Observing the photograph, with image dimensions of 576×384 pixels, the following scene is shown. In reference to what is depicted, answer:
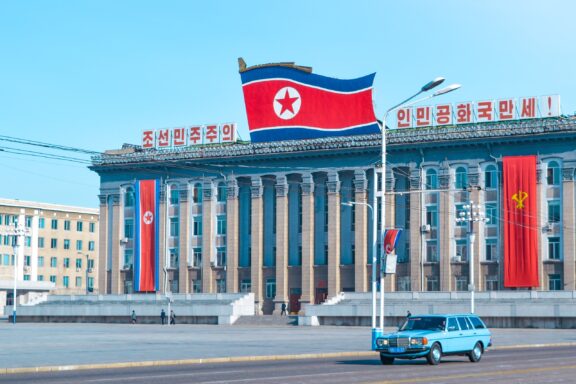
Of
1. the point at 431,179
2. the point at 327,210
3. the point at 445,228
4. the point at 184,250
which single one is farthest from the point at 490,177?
the point at 184,250

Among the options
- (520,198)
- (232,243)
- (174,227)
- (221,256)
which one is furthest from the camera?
(174,227)

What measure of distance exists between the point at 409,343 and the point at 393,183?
69.9 metres

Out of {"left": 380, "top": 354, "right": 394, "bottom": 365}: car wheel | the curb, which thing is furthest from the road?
the curb

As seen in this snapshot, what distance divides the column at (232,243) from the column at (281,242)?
5.20 metres

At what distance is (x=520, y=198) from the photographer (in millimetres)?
96688

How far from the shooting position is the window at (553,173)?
320 ft

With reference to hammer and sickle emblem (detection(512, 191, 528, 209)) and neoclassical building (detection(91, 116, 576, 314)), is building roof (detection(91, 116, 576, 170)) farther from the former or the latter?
hammer and sickle emblem (detection(512, 191, 528, 209))

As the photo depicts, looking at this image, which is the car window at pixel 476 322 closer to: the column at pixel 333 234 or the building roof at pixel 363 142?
the building roof at pixel 363 142

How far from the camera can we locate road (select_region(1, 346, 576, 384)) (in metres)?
→ 29.3

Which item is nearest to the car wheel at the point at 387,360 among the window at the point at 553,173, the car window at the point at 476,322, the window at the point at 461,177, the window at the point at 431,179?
the car window at the point at 476,322

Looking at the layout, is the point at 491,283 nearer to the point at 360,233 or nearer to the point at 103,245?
the point at 360,233

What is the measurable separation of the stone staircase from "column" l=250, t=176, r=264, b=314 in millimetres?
10155

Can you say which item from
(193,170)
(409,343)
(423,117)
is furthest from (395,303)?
(409,343)

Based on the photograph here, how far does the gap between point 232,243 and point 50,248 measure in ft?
189
